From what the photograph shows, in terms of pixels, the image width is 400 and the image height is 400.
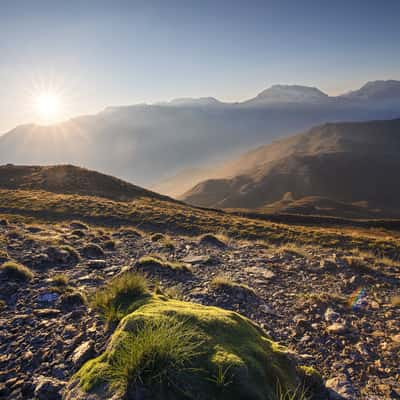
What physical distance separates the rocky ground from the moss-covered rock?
0.97m

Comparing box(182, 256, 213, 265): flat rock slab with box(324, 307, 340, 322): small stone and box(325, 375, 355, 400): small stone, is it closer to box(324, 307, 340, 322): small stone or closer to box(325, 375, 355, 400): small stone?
box(324, 307, 340, 322): small stone

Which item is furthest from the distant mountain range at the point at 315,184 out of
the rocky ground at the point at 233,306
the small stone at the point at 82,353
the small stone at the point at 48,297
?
the small stone at the point at 82,353

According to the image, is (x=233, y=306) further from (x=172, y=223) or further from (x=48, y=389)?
(x=172, y=223)

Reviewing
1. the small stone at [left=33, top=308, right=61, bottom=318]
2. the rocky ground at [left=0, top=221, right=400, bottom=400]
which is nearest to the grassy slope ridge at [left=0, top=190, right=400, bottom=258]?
the rocky ground at [left=0, top=221, right=400, bottom=400]

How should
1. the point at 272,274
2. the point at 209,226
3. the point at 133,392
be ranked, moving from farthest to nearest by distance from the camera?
the point at 209,226 < the point at 272,274 < the point at 133,392

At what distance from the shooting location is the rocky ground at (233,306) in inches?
165

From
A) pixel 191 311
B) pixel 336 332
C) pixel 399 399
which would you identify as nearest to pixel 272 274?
pixel 336 332

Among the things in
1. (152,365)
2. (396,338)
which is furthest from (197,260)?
(152,365)

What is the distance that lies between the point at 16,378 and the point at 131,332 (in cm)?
192

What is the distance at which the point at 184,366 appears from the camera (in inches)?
115

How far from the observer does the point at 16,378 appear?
370 cm

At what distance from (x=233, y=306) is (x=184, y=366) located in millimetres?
4053

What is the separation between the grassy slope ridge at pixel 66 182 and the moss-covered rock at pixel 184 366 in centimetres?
3562

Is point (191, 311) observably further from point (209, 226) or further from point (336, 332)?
point (209, 226)
